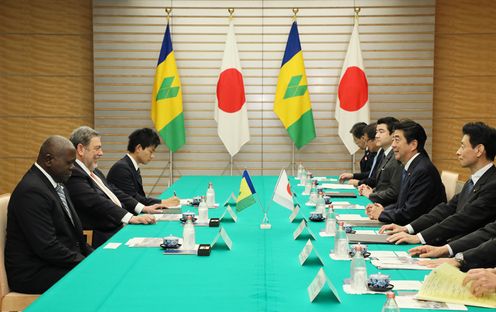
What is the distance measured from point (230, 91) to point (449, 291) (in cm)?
680

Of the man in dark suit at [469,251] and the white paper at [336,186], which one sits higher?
the man in dark suit at [469,251]

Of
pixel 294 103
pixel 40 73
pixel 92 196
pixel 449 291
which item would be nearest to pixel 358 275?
pixel 449 291

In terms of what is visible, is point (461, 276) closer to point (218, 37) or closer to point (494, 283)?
point (494, 283)

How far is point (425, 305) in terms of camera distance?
229 centimetres

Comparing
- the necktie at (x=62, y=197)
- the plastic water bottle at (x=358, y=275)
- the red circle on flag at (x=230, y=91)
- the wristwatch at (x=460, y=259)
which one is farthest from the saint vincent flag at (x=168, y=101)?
the plastic water bottle at (x=358, y=275)

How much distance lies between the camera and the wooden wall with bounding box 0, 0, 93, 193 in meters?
9.21

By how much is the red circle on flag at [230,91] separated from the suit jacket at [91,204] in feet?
14.3

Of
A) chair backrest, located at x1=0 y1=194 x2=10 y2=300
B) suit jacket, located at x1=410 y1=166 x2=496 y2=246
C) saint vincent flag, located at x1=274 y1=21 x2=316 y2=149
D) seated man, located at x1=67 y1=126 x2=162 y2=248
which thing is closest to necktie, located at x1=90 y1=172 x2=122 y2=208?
seated man, located at x1=67 y1=126 x2=162 y2=248

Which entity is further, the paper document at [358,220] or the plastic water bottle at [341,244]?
the paper document at [358,220]

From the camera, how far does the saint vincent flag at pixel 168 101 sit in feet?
29.0

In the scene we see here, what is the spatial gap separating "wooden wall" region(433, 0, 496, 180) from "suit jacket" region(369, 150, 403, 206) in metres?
2.90

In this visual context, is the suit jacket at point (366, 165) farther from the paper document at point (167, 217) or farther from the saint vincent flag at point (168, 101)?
the paper document at point (167, 217)

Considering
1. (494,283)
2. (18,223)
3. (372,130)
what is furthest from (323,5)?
(494,283)

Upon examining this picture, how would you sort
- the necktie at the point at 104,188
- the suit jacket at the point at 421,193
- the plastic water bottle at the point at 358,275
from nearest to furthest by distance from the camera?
the plastic water bottle at the point at 358,275 → the suit jacket at the point at 421,193 → the necktie at the point at 104,188
